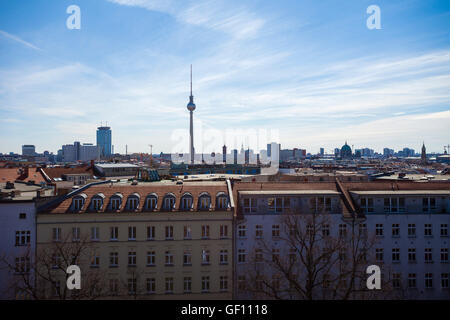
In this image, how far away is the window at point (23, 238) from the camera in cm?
2888

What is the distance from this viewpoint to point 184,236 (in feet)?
97.1

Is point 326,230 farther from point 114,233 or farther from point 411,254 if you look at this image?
point 114,233

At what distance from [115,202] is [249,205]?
12.0 metres

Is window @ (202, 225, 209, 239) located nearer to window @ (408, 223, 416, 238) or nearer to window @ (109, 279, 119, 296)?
window @ (109, 279, 119, 296)

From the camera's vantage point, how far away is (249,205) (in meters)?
31.1

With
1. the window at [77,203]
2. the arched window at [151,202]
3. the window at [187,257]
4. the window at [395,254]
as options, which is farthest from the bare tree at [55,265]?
the window at [395,254]

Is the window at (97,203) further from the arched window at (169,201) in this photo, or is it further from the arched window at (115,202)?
the arched window at (169,201)

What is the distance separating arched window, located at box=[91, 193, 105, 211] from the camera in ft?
99.0

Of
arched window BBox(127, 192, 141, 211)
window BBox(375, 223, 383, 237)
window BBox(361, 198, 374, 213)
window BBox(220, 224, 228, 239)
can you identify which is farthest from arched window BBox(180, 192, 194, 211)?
window BBox(375, 223, 383, 237)

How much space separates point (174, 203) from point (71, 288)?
1033 cm

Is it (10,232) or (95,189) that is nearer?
(10,232)

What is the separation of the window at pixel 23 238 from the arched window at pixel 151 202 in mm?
9996
